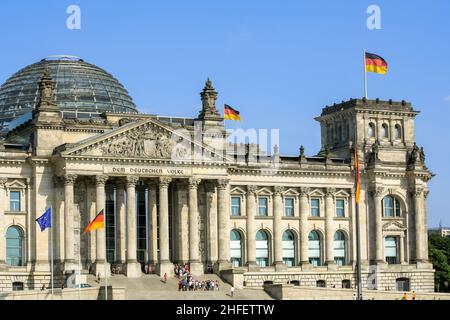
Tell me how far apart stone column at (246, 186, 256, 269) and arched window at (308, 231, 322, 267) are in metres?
7.04

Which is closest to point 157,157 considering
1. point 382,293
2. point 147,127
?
point 147,127

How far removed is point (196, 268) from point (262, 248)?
1112 centimetres

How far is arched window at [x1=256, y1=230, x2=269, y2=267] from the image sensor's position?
10088 cm

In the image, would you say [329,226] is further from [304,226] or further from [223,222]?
[223,222]

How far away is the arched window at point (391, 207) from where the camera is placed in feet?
353

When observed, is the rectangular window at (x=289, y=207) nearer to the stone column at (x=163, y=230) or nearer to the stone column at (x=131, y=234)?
the stone column at (x=163, y=230)

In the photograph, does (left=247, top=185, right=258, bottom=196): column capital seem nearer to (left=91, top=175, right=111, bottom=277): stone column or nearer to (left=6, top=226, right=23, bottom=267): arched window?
(left=91, top=175, right=111, bottom=277): stone column

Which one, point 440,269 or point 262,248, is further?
point 440,269

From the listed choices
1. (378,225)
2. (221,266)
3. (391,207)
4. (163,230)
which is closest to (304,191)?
(378,225)

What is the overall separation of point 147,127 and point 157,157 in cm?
279

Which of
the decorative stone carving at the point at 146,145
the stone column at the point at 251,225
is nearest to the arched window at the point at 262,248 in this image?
the stone column at the point at 251,225

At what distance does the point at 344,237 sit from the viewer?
106125 mm

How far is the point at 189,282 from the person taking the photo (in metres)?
86.5
